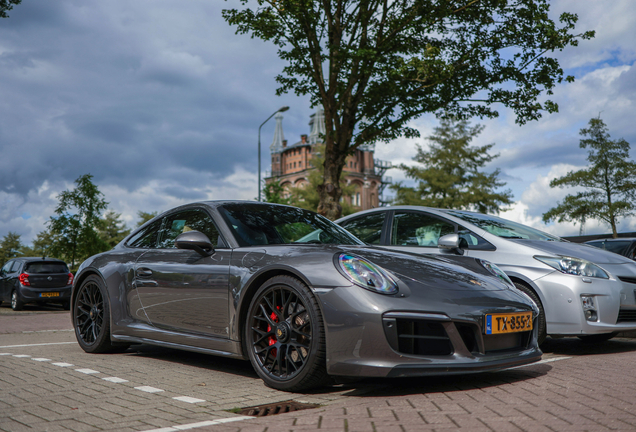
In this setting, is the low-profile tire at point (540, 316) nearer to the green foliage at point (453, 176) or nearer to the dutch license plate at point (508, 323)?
→ the dutch license plate at point (508, 323)

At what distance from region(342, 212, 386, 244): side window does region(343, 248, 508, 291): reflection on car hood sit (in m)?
2.48

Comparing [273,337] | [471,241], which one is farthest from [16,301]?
[273,337]

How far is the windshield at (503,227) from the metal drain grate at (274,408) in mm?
3393

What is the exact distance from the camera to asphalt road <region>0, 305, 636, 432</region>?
113 inches

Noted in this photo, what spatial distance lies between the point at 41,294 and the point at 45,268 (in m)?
0.80

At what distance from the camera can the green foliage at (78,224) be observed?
91.3 feet

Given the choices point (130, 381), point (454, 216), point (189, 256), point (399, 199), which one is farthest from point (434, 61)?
point (399, 199)

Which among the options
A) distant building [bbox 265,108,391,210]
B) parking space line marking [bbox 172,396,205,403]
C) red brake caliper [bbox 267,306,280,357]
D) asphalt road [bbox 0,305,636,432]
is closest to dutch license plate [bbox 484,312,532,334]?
asphalt road [bbox 0,305,636,432]

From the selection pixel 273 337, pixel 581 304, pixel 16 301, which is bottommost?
pixel 16 301

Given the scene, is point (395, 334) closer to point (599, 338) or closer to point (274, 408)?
point (274, 408)

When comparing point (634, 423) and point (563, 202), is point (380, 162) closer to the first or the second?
point (563, 202)

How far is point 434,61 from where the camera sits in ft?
43.5

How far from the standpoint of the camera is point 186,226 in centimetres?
501

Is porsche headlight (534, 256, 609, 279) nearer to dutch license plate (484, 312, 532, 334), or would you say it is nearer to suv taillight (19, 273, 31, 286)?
dutch license plate (484, 312, 532, 334)
